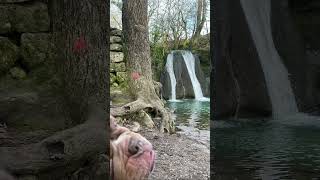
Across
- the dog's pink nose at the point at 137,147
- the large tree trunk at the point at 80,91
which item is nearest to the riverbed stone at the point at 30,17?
the large tree trunk at the point at 80,91

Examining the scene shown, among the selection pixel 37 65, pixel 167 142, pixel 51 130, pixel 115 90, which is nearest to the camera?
pixel 51 130

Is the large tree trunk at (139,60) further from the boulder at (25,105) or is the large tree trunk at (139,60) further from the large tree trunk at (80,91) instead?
the large tree trunk at (80,91)

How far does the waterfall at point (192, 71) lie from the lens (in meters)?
6.11

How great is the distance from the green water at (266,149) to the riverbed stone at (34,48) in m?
0.69

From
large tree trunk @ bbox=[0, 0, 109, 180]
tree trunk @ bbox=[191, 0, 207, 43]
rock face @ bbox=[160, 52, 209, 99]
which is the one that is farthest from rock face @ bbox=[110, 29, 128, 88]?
rock face @ bbox=[160, 52, 209, 99]

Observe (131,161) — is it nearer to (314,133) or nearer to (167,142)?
(314,133)

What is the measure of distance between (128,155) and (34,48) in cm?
60

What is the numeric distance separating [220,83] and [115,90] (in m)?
1.83

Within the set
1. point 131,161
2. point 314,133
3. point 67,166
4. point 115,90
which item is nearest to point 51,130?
point 67,166

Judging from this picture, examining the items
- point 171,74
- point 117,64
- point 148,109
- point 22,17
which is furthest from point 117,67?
point 171,74

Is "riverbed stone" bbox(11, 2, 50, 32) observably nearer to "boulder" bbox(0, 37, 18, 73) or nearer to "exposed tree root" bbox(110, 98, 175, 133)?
"boulder" bbox(0, 37, 18, 73)

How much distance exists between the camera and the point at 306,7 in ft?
3.12

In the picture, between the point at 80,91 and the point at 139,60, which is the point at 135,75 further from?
the point at 80,91

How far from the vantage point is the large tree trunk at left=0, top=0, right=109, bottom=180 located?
1.11 metres
